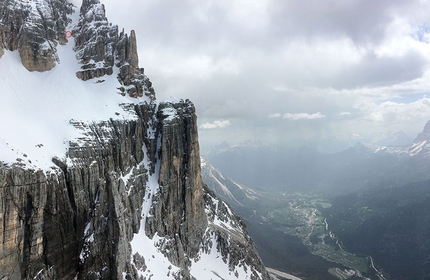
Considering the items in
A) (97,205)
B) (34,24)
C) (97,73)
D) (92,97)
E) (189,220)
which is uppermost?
(34,24)

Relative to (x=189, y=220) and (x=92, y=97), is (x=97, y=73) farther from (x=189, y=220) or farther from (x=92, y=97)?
(x=189, y=220)

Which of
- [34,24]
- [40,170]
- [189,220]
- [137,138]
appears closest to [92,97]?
[137,138]

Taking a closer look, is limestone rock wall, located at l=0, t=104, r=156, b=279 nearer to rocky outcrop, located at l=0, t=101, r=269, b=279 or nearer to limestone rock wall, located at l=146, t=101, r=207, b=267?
rocky outcrop, located at l=0, t=101, r=269, b=279

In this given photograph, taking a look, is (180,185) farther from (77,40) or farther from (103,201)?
(77,40)

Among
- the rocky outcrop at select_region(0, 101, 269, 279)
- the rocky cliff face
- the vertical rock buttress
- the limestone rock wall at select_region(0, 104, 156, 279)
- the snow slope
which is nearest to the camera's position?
the limestone rock wall at select_region(0, 104, 156, 279)

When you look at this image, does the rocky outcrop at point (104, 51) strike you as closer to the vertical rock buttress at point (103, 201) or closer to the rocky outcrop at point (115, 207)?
the rocky outcrop at point (115, 207)

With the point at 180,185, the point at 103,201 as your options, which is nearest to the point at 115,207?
the point at 103,201

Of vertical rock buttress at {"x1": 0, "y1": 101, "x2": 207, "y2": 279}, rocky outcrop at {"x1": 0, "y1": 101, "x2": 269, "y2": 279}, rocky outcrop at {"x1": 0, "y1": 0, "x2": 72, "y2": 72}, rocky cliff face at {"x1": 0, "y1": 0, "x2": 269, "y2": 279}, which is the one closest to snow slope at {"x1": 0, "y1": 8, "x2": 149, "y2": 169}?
rocky cliff face at {"x1": 0, "y1": 0, "x2": 269, "y2": 279}
